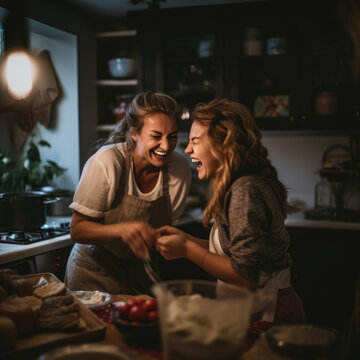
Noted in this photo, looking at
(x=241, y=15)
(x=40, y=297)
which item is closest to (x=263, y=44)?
(x=241, y=15)

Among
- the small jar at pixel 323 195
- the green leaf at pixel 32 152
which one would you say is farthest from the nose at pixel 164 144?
the small jar at pixel 323 195

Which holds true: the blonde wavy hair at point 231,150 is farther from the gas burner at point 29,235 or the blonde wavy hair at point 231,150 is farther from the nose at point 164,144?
the gas burner at point 29,235

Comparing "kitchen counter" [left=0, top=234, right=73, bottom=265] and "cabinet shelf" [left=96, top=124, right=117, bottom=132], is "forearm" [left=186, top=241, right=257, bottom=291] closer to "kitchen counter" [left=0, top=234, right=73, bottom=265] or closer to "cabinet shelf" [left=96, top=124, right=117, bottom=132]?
"kitchen counter" [left=0, top=234, right=73, bottom=265]

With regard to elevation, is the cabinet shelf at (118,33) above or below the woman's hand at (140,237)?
above

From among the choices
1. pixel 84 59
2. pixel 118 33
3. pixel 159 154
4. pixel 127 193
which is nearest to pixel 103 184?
pixel 127 193

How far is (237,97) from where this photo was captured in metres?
3.47

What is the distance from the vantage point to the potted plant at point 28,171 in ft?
10.5

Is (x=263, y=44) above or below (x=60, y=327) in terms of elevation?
above

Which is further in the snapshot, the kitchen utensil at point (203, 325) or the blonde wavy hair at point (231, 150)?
the blonde wavy hair at point (231, 150)

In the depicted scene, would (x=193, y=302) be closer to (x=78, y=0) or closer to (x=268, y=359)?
(x=268, y=359)

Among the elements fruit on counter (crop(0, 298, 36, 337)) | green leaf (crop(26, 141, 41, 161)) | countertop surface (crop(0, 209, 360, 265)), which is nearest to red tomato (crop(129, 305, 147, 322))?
fruit on counter (crop(0, 298, 36, 337))

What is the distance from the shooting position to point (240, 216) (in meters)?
1.35

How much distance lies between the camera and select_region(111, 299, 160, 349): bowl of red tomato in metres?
1.16

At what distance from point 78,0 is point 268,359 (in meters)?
3.01
